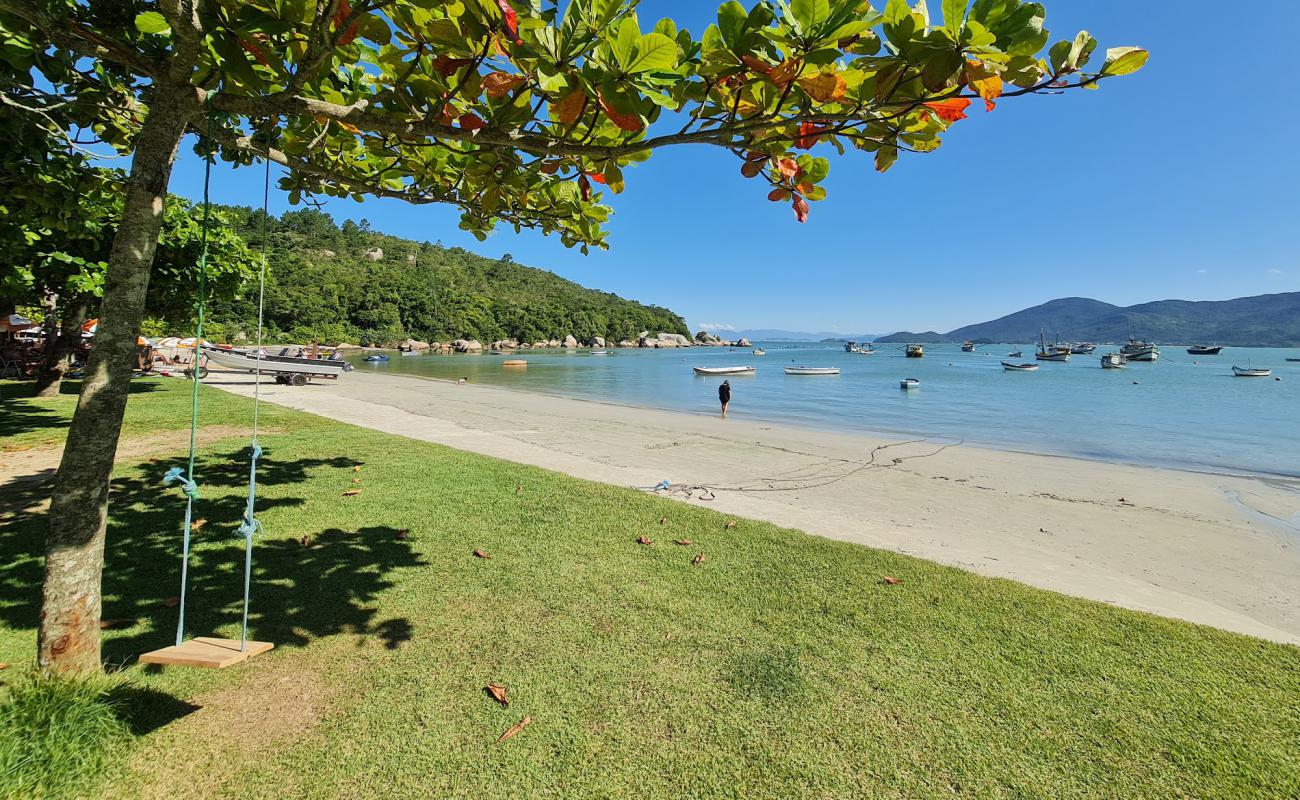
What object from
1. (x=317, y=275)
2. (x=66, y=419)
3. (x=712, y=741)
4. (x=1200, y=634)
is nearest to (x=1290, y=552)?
(x=1200, y=634)

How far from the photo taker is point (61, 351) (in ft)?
42.3

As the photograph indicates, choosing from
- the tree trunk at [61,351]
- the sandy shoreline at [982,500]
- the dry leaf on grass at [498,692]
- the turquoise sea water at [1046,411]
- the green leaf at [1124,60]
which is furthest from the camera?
the turquoise sea water at [1046,411]

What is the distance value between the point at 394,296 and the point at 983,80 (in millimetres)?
99151

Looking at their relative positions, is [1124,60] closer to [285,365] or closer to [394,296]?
[285,365]

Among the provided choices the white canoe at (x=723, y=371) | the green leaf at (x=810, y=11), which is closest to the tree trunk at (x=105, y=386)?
the green leaf at (x=810, y=11)

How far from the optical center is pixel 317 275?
83.8 metres

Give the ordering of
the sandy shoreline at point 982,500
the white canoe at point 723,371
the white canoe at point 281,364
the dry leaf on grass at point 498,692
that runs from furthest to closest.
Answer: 1. the white canoe at point 723,371
2. the white canoe at point 281,364
3. the sandy shoreline at point 982,500
4. the dry leaf on grass at point 498,692

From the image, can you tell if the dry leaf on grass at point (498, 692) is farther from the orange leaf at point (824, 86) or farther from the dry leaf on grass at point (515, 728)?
the orange leaf at point (824, 86)

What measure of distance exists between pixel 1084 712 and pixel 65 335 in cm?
1954

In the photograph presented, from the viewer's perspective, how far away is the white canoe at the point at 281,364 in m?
24.0

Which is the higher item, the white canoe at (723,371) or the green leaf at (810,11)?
the green leaf at (810,11)

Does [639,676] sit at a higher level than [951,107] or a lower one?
lower

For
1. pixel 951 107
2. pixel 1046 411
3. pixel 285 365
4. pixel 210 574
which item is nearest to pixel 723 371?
pixel 1046 411

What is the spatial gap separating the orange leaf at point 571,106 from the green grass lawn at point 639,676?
285cm
